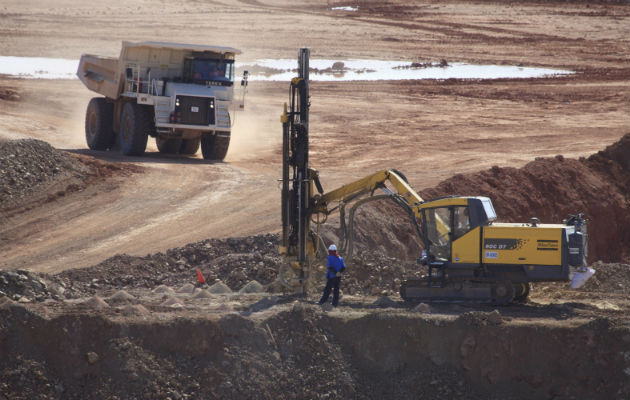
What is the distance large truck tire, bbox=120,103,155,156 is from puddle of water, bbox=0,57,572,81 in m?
21.8

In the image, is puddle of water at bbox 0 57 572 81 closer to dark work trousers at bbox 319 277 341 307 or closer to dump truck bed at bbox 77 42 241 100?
dump truck bed at bbox 77 42 241 100

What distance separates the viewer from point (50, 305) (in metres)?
15.0

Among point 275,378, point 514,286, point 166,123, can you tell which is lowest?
point 275,378

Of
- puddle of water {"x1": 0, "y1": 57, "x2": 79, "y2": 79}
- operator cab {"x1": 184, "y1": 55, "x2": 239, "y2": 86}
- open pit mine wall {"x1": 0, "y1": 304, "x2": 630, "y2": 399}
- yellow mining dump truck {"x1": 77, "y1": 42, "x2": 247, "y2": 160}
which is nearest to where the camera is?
open pit mine wall {"x1": 0, "y1": 304, "x2": 630, "y2": 399}

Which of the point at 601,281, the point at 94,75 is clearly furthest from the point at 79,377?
the point at 94,75

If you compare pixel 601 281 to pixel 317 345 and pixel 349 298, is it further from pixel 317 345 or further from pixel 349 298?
pixel 317 345

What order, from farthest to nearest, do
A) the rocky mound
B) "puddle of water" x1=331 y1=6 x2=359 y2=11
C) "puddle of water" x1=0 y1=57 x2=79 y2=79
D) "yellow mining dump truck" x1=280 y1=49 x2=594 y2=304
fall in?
"puddle of water" x1=331 y1=6 x2=359 y2=11 → "puddle of water" x1=0 y1=57 x2=79 y2=79 → the rocky mound → "yellow mining dump truck" x1=280 y1=49 x2=594 y2=304

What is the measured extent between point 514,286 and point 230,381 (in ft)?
19.3

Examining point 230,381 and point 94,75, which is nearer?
point 230,381

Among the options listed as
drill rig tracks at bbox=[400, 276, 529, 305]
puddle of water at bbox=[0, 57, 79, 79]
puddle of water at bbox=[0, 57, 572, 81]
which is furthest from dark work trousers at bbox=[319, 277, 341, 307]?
puddle of water at bbox=[0, 57, 79, 79]

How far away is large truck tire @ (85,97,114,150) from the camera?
31984 millimetres

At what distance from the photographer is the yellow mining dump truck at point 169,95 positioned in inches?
1143

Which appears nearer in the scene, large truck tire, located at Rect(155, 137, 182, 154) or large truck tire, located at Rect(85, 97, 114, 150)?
large truck tire, located at Rect(85, 97, 114, 150)

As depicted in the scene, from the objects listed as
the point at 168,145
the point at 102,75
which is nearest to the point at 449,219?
the point at 168,145
